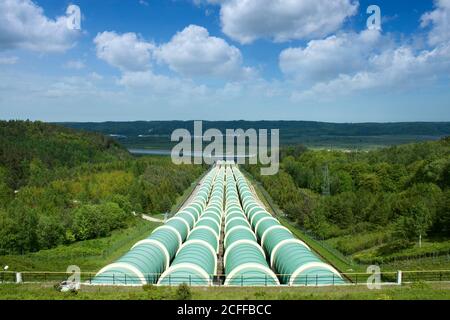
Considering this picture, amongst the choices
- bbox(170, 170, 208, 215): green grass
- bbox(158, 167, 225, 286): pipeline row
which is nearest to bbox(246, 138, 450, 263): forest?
bbox(170, 170, 208, 215): green grass

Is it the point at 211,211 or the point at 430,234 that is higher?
the point at 211,211

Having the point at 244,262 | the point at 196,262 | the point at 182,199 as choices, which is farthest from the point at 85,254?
the point at 182,199

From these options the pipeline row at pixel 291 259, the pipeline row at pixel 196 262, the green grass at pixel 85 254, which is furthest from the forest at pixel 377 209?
the green grass at pixel 85 254

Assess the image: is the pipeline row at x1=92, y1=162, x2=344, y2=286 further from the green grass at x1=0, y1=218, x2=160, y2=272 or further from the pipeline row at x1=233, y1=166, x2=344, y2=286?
the green grass at x1=0, y1=218, x2=160, y2=272

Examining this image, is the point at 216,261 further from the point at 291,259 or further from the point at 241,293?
the point at 241,293

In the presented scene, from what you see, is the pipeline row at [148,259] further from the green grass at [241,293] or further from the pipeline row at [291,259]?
the pipeline row at [291,259]

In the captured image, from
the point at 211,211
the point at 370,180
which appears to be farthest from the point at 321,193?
the point at 211,211
